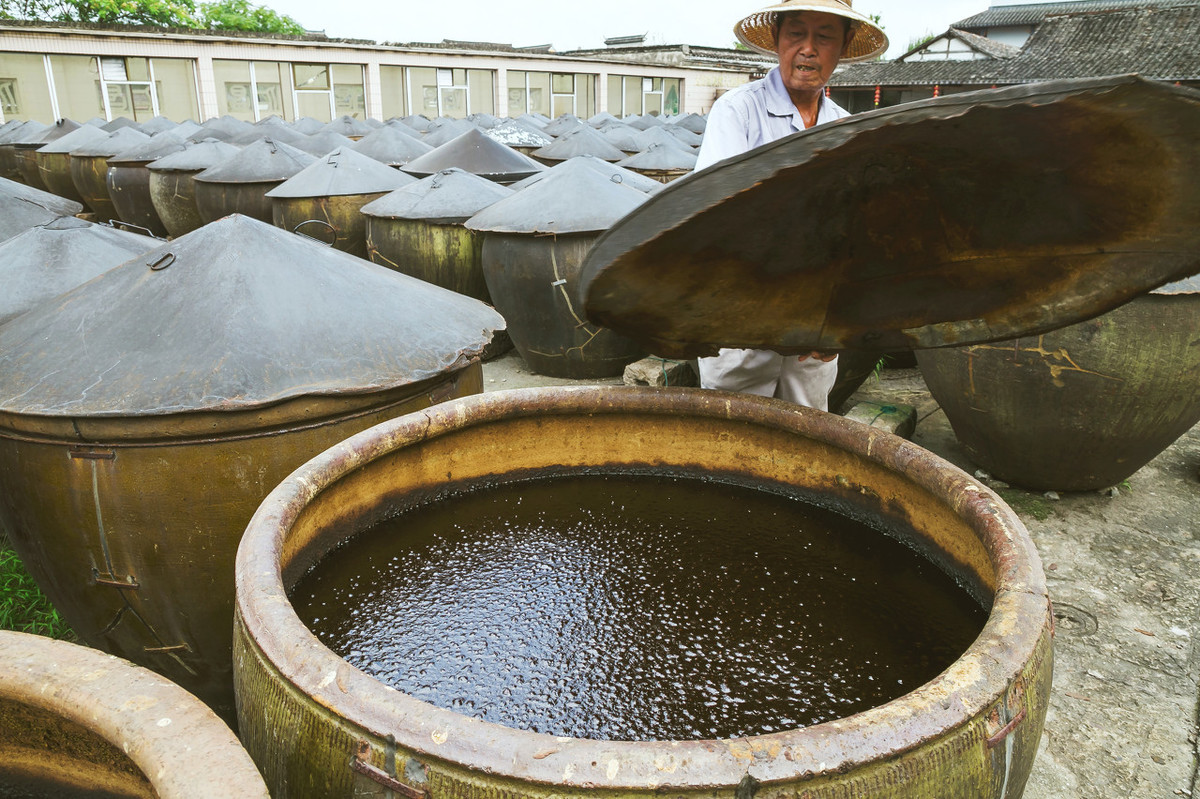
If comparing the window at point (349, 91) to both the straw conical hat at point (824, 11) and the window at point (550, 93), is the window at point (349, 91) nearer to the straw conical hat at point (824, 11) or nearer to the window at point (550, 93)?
the window at point (550, 93)

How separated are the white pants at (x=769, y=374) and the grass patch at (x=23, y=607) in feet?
8.08

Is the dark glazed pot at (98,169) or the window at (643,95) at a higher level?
the window at (643,95)

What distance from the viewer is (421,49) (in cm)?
2473

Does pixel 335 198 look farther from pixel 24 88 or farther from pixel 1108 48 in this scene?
pixel 1108 48

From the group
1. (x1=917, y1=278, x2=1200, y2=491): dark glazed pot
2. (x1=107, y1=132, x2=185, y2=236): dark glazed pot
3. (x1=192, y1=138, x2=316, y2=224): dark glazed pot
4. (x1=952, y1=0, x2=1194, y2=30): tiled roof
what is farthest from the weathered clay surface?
(x1=952, y1=0, x2=1194, y2=30): tiled roof

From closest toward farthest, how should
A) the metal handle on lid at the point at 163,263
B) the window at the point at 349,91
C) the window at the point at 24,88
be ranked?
the metal handle on lid at the point at 163,263 → the window at the point at 24,88 → the window at the point at 349,91

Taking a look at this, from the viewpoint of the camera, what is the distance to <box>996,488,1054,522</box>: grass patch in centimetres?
361

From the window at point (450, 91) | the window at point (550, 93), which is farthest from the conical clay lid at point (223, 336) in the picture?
the window at point (550, 93)

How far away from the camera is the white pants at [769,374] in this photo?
290 centimetres

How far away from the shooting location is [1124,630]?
2.79 meters

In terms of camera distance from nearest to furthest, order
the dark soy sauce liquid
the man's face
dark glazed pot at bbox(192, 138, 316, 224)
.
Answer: the dark soy sauce liquid < the man's face < dark glazed pot at bbox(192, 138, 316, 224)

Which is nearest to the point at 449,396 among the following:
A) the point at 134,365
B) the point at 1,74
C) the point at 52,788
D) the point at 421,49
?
the point at 134,365

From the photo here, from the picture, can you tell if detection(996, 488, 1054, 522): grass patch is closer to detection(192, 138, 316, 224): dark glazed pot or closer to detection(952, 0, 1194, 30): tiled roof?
detection(192, 138, 316, 224): dark glazed pot

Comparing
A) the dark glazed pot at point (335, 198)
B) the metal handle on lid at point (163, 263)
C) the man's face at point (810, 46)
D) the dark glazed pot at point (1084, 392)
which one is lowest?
the dark glazed pot at point (1084, 392)
